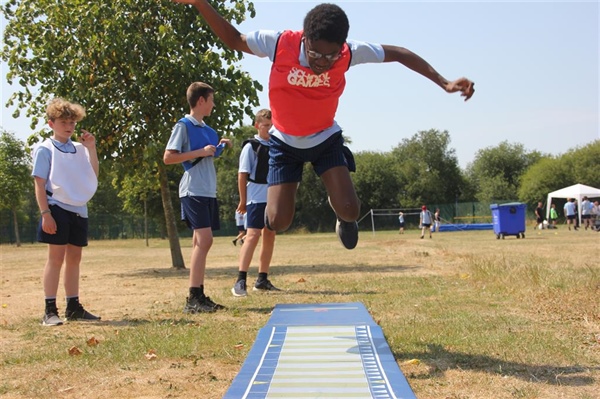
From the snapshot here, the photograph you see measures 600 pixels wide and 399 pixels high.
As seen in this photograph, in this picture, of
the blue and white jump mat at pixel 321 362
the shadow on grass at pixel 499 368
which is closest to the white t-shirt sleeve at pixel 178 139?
the blue and white jump mat at pixel 321 362

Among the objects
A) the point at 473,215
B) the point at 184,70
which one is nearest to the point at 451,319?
the point at 184,70

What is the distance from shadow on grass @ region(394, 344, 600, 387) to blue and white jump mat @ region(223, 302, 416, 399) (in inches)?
9.8

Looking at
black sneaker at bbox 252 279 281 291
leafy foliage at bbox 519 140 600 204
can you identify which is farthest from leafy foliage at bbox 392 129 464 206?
black sneaker at bbox 252 279 281 291

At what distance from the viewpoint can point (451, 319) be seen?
589 centimetres

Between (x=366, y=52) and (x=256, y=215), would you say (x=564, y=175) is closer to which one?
(x=256, y=215)

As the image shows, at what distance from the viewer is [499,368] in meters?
4.01

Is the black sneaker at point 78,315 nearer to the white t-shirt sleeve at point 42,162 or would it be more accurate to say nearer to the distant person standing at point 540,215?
the white t-shirt sleeve at point 42,162

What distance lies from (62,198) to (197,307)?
1.78 metres

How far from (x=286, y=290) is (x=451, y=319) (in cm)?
334

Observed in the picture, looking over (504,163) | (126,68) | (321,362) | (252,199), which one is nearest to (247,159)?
(252,199)

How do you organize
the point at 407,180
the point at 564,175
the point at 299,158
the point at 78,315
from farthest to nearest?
1. the point at 407,180
2. the point at 564,175
3. the point at 78,315
4. the point at 299,158

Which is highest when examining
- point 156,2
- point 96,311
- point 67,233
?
→ point 156,2

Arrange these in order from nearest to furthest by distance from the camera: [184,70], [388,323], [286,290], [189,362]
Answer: [189,362]
[388,323]
[286,290]
[184,70]

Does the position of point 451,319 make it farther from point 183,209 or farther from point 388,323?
point 183,209
